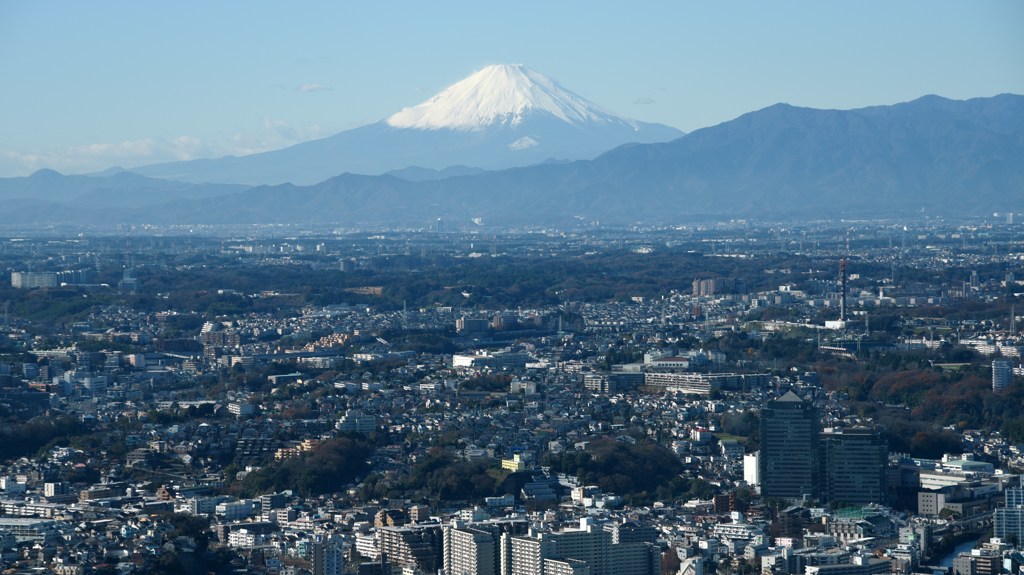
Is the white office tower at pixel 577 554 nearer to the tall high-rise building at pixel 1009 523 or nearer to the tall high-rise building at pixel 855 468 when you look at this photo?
the tall high-rise building at pixel 1009 523

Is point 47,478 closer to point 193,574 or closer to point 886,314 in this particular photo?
point 193,574

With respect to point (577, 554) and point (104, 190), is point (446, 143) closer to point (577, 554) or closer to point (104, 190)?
point (104, 190)

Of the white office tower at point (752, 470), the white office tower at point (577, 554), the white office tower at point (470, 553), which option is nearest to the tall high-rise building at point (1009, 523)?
the white office tower at point (752, 470)

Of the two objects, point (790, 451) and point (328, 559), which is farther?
point (790, 451)

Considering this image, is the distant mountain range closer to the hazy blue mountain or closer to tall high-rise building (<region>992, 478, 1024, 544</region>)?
the hazy blue mountain

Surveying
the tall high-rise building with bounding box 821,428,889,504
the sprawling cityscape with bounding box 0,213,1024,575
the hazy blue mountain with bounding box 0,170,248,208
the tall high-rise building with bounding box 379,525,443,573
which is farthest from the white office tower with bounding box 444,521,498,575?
the hazy blue mountain with bounding box 0,170,248,208

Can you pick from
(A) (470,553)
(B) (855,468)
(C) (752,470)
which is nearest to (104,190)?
(C) (752,470)
